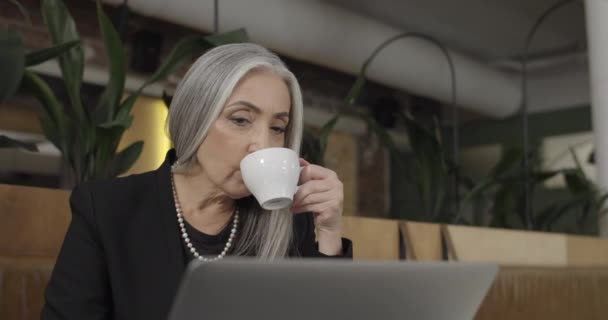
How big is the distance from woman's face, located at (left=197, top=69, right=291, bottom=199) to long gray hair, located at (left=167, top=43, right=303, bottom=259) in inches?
0.4

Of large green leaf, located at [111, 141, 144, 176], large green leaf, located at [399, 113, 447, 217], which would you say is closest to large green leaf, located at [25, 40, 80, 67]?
large green leaf, located at [111, 141, 144, 176]

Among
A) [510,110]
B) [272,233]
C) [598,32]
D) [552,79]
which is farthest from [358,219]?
[552,79]

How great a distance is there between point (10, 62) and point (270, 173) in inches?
17.2

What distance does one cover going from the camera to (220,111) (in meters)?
0.72

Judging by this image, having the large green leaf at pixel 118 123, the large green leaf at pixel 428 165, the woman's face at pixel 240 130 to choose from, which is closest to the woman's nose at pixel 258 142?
the woman's face at pixel 240 130

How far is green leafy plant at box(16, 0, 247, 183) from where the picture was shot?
1.08 meters

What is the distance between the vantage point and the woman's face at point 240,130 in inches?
28.3

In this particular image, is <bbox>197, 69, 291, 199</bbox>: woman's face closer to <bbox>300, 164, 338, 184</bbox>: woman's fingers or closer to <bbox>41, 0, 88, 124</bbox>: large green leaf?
<bbox>300, 164, 338, 184</bbox>: woman's fingers

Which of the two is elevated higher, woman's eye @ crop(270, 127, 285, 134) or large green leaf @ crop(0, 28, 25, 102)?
large green leaf @ crop(0, 28, 25, 102)

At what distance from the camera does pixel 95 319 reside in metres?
0.68

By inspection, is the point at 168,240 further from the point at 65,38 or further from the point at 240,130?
the point at 65,38

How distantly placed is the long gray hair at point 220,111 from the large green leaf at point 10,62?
0.23 metres

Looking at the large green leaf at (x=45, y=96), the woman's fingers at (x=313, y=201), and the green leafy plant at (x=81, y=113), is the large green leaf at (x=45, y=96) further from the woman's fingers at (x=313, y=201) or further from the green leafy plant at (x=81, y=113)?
the woman's fingers at (x=313, y=201)

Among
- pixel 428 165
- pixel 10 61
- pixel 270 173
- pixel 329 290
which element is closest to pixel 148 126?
pixel 428 165
